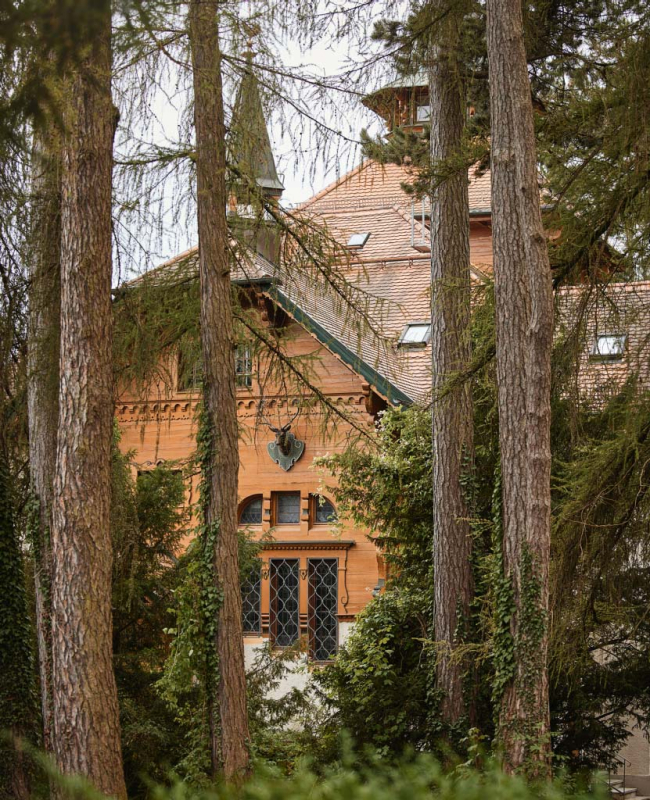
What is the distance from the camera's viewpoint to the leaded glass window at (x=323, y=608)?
20.3 m

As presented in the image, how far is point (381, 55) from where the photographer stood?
1294cm

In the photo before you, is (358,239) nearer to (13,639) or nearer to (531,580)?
(13,639)

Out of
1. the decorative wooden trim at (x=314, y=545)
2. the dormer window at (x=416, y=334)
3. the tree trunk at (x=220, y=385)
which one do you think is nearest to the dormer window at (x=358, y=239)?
the dormer window at (x=416, y=334)

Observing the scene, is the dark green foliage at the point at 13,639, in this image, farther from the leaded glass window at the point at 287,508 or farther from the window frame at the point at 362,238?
the window frame at the point at 362,238

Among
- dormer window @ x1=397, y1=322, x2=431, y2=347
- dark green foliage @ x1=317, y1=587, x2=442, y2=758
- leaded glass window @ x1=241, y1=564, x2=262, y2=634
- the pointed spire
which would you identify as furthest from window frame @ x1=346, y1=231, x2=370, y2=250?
the pointed spire

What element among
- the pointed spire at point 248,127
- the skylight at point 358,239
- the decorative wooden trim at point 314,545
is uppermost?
the skylight at point 358,239

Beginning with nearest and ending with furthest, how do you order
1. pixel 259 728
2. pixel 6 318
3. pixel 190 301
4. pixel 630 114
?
pixel 630 114, pixel 6 318, pixel 190 301, pixel 259 728

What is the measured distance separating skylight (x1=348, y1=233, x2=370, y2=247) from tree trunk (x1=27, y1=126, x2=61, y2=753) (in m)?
12.2

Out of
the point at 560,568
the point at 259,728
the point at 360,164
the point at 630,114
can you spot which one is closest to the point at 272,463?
the point at 259,728

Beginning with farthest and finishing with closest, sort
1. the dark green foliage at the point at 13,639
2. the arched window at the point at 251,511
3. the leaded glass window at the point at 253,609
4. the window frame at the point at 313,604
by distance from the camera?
the arched window at the point at 251,511 < the leaded glass window at the point at 253,609 < the window frame at the point at 313,604 < the dark green foliage at the point at 13,639

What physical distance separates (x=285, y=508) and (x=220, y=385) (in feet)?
30.5

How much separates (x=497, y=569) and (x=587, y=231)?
132 inches

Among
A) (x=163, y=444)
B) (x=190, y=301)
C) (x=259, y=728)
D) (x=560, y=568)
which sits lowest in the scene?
(x=259, y=728)

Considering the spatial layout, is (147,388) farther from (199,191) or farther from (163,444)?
(163,444)
